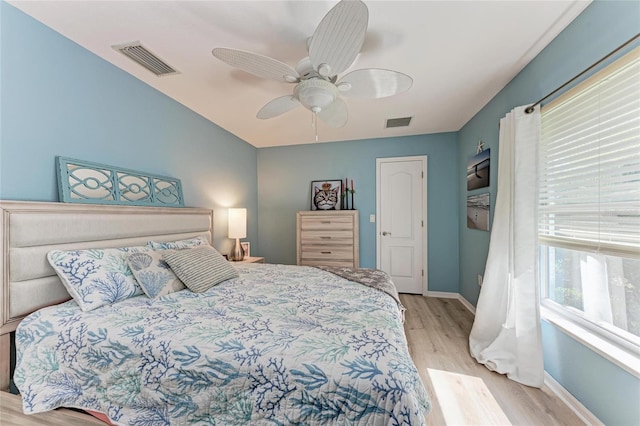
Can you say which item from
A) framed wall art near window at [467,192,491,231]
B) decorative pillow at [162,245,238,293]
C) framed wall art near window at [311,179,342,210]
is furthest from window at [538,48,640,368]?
framed wall art near window at [311,179,342,210]

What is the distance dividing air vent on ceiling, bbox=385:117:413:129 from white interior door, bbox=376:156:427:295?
633mm

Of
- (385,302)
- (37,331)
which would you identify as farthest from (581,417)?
(37,331)

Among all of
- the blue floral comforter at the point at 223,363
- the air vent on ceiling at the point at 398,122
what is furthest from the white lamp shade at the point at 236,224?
the air vent on ceiling at the point at 398,122

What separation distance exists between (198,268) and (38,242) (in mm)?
868

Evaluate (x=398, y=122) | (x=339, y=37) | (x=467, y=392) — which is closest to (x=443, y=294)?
(x=467, y=392)

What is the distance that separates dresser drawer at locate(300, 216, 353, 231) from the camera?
3652mm

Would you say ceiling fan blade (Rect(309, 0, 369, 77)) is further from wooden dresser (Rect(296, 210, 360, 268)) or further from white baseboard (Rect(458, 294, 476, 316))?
white baseboard (Rect(458, 294, 476, 316))

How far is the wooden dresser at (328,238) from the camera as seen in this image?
3.62 metres

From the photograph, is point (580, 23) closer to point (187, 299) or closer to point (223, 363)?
point (223, 363)

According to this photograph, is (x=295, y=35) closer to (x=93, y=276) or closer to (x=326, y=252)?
(x=93, y=276)

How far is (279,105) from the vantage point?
2002 mm

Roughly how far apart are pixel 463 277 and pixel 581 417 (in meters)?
2.12

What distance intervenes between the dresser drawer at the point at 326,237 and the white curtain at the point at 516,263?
186 cm

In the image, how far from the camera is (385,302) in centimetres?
156
